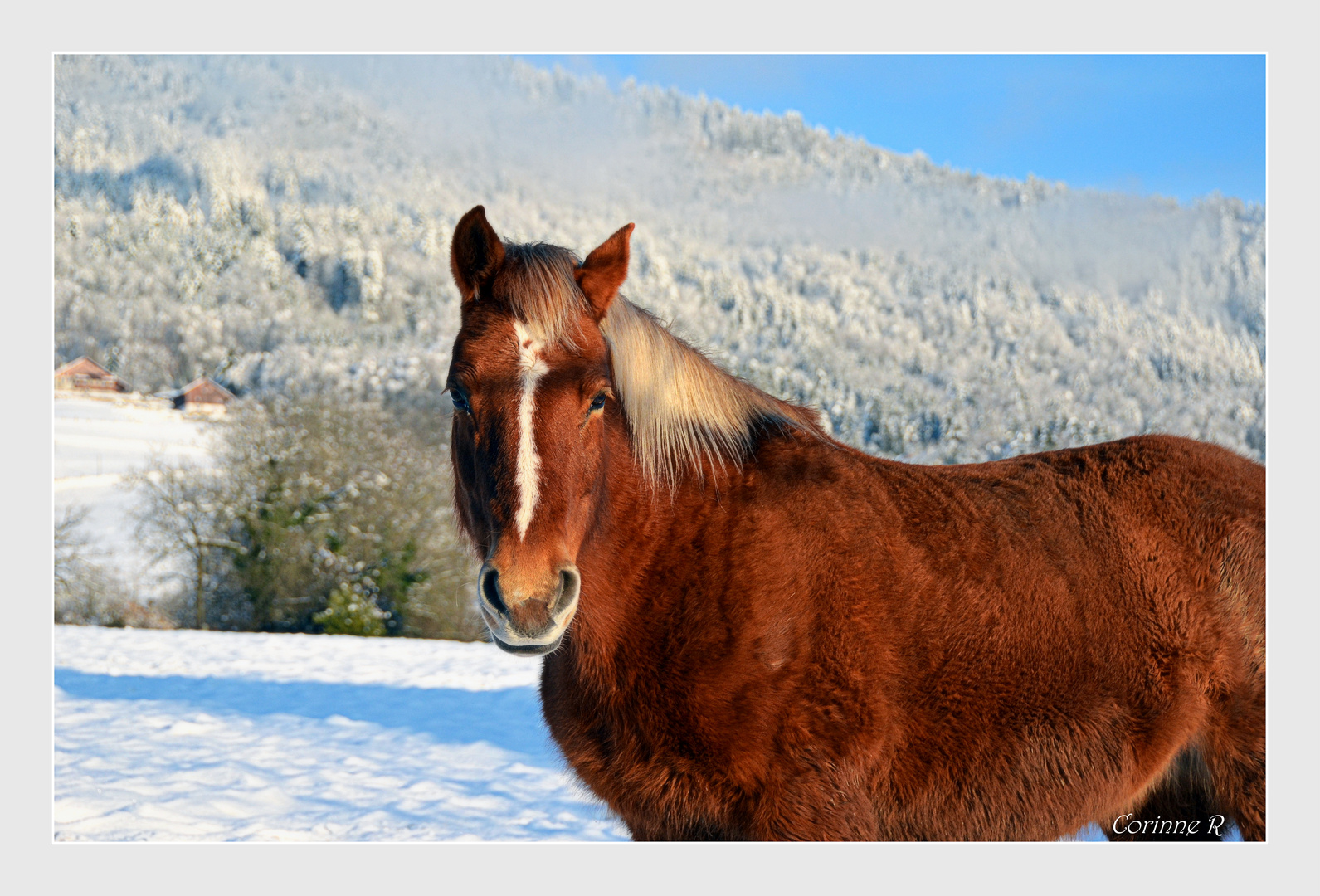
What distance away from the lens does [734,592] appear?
2189 millimetres

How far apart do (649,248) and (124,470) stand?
475 inches

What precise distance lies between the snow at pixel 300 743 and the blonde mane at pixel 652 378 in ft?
A: 3.67

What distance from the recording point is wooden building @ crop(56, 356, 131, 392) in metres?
9.05

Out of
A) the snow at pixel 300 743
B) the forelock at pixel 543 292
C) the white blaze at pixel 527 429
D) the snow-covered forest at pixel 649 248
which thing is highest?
the snow-covered forest at pixel 649 248

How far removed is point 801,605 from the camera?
7.27 ft

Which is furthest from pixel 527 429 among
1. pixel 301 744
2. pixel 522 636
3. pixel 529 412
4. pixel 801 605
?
pixel 301 744

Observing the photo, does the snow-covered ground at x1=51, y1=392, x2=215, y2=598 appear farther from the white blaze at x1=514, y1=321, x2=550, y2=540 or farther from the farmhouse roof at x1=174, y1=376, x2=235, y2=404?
the white blaze at x1=514, y1=321, x2=550, y2=540

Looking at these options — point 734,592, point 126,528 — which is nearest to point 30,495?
point 734,592

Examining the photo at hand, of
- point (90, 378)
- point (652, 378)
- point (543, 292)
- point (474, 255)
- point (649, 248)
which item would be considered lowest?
point (652, 378)

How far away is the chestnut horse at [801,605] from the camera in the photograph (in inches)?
81.4

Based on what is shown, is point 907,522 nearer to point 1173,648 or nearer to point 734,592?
point 734,592

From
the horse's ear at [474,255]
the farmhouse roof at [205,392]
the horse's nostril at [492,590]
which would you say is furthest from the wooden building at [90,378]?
the horse's nostril at [492,590]

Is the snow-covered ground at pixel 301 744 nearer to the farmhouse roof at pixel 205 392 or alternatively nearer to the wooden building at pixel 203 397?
the wooden building at pixel 203 397

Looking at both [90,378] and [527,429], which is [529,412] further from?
[90,378]
